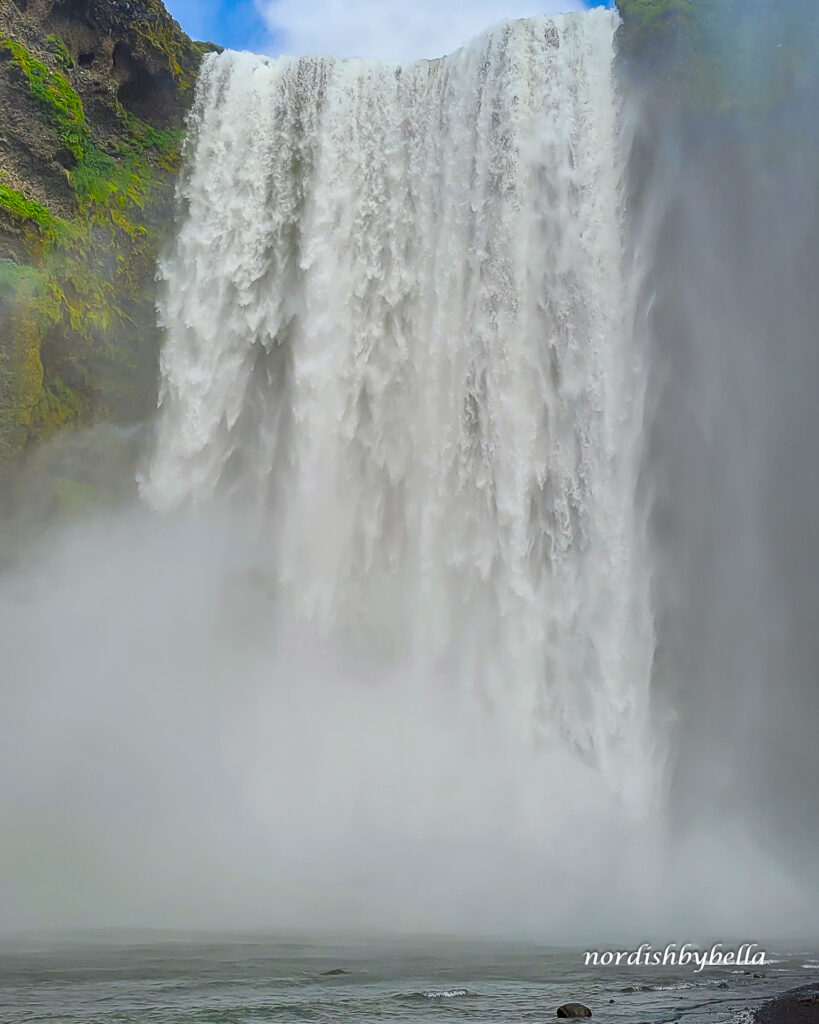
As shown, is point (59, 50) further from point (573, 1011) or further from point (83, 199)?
point (573, 1011)

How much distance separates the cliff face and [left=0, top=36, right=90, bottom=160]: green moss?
1.1 inches

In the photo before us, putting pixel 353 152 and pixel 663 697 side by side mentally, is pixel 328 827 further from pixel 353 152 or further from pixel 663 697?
pixel 353 152

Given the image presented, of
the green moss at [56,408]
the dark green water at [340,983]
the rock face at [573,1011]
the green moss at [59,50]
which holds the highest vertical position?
the green moss at [59,50]

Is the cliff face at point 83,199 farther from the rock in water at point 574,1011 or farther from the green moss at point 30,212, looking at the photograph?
the rock in water at point 574,1011

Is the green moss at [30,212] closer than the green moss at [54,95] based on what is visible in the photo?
Yes

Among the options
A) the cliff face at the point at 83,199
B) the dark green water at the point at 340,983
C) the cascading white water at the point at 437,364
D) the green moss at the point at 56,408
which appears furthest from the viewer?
the green moss at the point at 56,408

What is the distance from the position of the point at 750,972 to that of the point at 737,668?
934cm

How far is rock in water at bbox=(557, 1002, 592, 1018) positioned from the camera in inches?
242

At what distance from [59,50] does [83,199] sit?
3.13 metres

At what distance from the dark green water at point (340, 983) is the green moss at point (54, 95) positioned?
15.8 m

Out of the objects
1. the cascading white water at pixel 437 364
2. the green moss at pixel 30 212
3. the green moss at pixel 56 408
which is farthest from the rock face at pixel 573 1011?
the green moss at pixel 30 212

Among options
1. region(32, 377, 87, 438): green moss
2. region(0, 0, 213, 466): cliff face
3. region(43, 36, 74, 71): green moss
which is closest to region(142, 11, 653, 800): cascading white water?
region(0, 0, 213, 466): cliff face

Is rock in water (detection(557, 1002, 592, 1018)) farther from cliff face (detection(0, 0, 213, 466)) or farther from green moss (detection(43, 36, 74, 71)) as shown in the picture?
green moss (detection(43, 36, 74, 71))

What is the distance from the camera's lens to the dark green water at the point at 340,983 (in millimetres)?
6293
